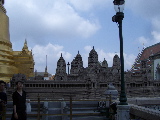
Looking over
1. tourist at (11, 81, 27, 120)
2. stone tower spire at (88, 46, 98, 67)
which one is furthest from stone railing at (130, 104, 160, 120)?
stone tower spire at (88, 46, 98, 67)

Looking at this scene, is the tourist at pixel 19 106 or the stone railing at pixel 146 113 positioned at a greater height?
the tourist at pixel 19 106

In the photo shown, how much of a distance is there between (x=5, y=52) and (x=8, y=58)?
0.82 m

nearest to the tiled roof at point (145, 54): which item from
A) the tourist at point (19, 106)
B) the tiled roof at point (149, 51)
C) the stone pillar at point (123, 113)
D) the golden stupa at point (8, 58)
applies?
the tiled roof at point (149, 51)

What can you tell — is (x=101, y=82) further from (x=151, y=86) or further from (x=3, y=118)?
(x=3, y=118)

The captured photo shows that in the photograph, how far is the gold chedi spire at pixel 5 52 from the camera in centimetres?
2422

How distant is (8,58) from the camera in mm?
26094

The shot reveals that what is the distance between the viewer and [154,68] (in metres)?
43.3

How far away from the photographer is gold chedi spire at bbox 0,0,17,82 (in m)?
24.2

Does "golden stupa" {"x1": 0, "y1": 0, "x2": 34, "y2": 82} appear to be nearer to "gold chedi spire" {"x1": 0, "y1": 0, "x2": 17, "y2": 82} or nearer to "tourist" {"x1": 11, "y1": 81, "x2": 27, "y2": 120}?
"gold chedi spire" {"x1": 0, "y1": 0, "x2": 17, "y2": 82}

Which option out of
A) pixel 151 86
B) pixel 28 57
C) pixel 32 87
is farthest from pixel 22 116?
pixel 151 86

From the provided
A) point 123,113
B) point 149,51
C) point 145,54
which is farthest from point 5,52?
point 145,54

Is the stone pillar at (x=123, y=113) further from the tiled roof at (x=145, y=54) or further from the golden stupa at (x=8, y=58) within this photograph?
the tiled roof at (x=145, y=54)

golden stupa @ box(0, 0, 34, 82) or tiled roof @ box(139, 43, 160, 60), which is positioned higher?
tiled roof @ box(139, 43, 160, 60)

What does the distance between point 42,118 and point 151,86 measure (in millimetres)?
24462
